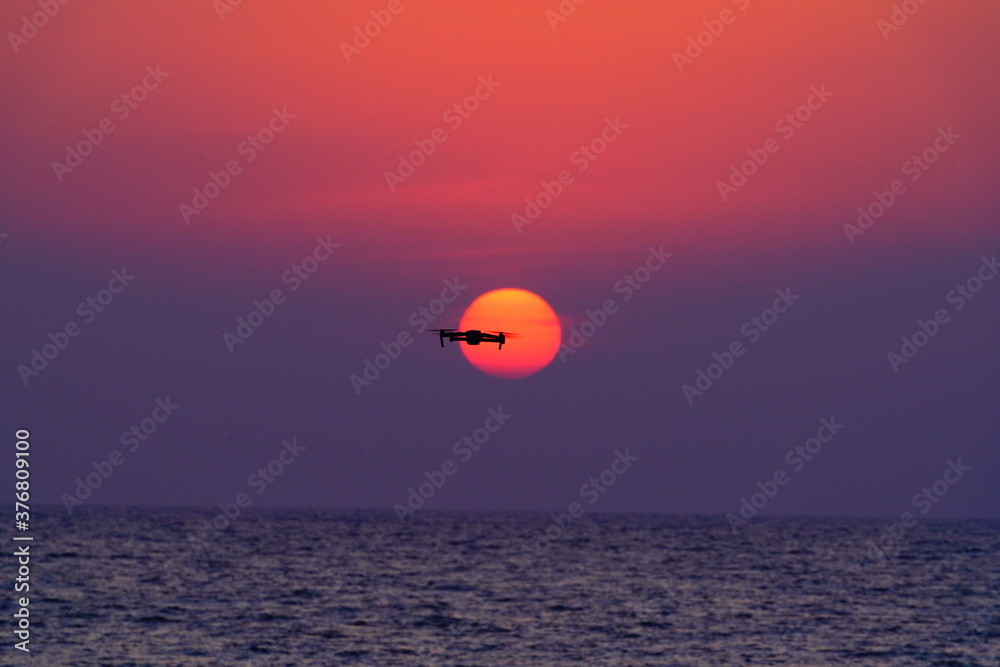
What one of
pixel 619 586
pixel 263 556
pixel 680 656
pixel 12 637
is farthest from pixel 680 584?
pixel 12 637

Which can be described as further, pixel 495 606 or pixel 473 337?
pixel 495 606

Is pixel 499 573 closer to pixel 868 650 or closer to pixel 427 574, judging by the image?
pixel 427 574

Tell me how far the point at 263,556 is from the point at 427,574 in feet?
90.9

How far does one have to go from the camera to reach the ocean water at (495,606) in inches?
2489

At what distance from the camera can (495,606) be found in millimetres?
83312

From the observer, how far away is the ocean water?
6322 cm

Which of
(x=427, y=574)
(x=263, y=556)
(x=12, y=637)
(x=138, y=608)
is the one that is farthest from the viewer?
(x=263, y=556)

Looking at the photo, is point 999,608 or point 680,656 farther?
point 999,608

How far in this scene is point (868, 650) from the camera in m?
66.6

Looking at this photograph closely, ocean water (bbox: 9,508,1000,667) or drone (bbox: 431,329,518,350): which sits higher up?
drone (bbox: 431,329,518,350)

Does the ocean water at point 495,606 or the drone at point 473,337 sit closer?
the drone at point 473,337

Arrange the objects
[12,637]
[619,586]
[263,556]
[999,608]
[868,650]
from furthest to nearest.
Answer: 1. [263,556]
2. [619,586]
3. [999,608]
4. [868,650]
5. [12,637]

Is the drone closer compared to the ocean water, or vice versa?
the drone

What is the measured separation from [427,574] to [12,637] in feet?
163
